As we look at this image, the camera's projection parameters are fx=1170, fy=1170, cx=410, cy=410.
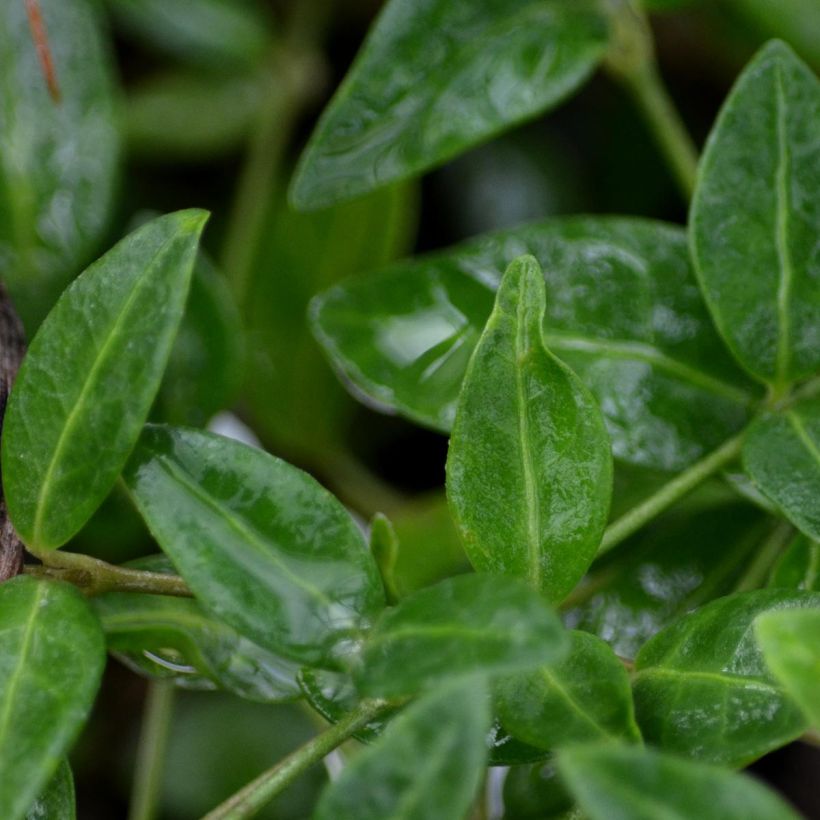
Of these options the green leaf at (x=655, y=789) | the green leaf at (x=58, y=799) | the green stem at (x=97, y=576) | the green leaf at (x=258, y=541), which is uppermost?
the green leaf at (x=655, y=789)

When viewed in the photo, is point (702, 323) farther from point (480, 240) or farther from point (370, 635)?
point (370, 635)

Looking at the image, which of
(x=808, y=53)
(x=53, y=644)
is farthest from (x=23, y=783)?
(x=808, y=53)

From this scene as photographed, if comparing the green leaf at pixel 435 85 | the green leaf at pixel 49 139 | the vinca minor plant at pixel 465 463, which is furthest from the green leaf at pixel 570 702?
the green leaf at pixel 49 139

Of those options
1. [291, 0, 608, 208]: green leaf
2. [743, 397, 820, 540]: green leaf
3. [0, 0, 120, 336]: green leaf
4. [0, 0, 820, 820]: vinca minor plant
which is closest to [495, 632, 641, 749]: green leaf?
[0, 0, 820, 820]: vinca minor plant

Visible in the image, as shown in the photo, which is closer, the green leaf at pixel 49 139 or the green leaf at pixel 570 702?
the green leaf at pixel 570 702

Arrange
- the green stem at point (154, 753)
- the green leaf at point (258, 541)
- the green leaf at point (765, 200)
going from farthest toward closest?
1. the green stem at point (154, 753)
2. the green leaf at point (765, 200)
3. the green leaf at point (258, 541)

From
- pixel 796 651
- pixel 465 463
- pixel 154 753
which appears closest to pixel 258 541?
pixel 465 463

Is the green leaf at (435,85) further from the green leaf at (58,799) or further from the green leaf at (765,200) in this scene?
the green leaf at (58,799)
